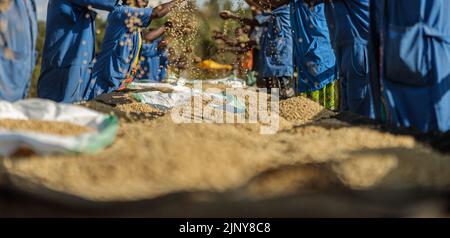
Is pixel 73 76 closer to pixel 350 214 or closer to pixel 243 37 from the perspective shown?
pixel 350 214

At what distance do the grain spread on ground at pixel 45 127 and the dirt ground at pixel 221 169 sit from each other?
206 mm

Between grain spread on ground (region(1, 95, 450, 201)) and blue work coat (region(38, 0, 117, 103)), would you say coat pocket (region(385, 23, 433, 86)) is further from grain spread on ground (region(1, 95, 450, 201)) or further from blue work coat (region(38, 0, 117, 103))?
blue work coat (region(38, 0, 117, 103))

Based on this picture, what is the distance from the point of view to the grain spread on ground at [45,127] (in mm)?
2653

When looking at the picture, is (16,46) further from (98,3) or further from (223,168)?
(223,168)

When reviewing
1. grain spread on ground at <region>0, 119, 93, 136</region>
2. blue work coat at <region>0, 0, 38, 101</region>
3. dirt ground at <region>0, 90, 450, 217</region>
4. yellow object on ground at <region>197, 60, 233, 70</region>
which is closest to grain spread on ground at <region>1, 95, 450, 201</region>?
dirt ground at <region>0, 90, 450, 217</region>

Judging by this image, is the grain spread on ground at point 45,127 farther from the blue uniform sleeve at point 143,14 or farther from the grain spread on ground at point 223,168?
the blue uniform sleeve at point 143,14

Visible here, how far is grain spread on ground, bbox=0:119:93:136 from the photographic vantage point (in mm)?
2653

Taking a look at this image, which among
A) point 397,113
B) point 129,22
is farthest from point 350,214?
point 129,22

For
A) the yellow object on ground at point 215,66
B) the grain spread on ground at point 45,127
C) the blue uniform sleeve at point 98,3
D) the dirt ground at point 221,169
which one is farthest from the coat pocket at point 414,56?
the yellow object on ground at point 215,66

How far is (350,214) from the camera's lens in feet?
7.25

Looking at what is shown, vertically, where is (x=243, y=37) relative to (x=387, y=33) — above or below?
above

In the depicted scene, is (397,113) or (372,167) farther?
(397,113)

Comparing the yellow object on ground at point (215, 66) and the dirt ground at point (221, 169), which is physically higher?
the yellow object on ground at point (215, 66)
